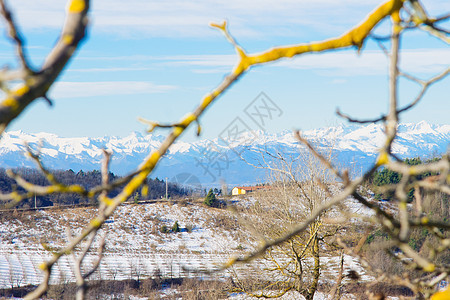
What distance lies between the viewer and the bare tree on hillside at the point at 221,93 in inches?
44.7

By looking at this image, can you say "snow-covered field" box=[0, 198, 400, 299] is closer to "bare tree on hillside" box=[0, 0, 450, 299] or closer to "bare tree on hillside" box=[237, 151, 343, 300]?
"bare tree on hillside" box=[237, 151, 343, 300]

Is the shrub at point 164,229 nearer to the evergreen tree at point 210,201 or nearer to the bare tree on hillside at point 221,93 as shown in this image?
the evergreen tree at point 210,201

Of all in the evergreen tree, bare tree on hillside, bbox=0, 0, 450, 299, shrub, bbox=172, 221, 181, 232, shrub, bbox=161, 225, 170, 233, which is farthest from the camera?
the evergreen tree

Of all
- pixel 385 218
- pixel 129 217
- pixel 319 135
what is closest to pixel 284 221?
pixel 319 135

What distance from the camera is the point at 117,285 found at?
2495cm

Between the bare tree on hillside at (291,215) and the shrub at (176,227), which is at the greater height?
the shrub at (176,227)

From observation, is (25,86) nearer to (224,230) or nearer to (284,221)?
(284,221)

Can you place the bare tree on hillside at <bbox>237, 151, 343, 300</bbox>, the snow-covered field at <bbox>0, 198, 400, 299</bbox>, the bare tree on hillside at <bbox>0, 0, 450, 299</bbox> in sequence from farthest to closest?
1. the snow-covered field at <bbox>0, 198, 400, 299</bbox>
2. the bare tree on hillside at <bbox>237, 151, 343, 300</bbox>
3. the bare tree on hillside at <bbox>0, 0, 450, 299</bbox>

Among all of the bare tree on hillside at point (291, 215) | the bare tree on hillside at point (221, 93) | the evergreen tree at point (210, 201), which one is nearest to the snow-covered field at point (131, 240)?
the evergreen tree at point (210, 201)

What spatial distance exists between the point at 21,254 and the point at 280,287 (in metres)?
28.3

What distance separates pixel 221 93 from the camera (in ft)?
5.43

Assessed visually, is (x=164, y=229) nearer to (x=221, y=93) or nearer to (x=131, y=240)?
(x=131, y=240)

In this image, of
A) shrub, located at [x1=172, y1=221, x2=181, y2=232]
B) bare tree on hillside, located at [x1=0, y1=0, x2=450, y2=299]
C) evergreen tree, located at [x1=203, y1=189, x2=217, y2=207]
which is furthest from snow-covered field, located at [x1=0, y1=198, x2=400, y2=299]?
bare tree on hillside, located at [x1=0, y1=0, x2=450, y2=299]

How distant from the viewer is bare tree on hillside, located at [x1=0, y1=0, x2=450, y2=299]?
44.7 inches
